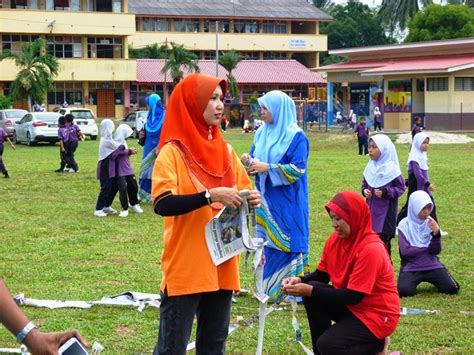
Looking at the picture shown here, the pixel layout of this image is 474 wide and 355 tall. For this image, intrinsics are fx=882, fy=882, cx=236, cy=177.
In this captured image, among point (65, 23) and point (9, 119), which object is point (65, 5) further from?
point (9, 119)

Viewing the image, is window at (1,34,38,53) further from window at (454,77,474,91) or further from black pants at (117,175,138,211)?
black pants at (117,175,138,211)

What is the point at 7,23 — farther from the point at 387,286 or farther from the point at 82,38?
the point at 387,286

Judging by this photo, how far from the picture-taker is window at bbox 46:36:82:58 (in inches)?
2355

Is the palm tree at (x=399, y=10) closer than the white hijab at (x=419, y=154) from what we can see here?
No

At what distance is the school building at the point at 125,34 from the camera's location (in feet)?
192

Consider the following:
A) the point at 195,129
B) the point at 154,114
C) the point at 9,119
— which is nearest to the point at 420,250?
the point at 195,129

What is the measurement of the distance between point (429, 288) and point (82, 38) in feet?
178

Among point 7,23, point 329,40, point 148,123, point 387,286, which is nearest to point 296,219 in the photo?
point 387,286

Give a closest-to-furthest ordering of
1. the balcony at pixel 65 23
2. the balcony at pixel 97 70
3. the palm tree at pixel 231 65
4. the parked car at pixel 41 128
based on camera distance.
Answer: the parked car at pixel 41 128 < the balcony at pixel 65 23 < the balcony at pixel 97 70 < the palm tree at pixel 231 65

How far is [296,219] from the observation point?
761 cm

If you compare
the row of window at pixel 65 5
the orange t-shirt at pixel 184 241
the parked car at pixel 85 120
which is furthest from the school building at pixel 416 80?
the orange t-shirt at pixel 184 241

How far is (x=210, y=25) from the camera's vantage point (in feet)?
248

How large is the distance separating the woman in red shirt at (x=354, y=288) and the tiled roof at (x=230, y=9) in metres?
68.3

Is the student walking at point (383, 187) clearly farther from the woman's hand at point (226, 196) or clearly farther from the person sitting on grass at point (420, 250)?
the woman's hand at point (226, 196)
